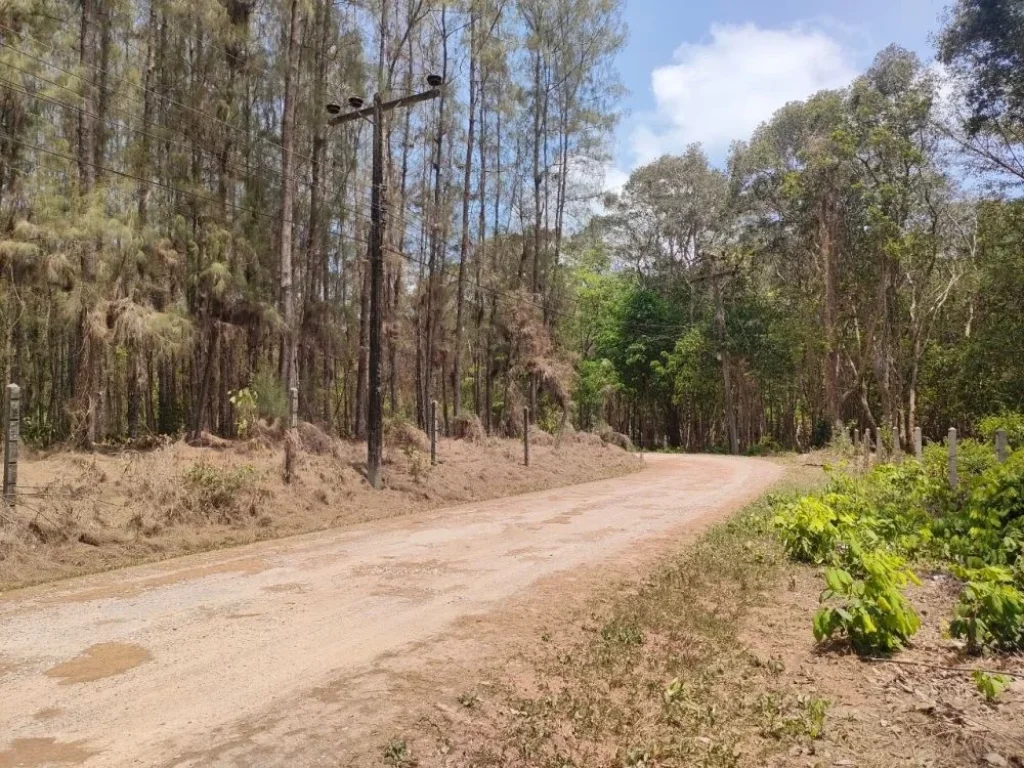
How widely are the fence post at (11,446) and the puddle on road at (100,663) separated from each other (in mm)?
4224

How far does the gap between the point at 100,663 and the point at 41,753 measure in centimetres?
132

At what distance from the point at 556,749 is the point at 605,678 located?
0.99 m

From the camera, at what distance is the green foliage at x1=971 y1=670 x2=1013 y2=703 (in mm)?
3781

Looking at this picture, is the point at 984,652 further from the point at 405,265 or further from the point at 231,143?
the point at 405,265

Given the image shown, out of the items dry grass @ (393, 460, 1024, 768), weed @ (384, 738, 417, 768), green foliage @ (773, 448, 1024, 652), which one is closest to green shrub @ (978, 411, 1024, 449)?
green foliage @ (773, 448, 1024, 652)

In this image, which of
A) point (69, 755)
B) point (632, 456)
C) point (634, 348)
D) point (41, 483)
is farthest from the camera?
point (634, 348)

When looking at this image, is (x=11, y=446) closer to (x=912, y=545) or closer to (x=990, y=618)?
(x=990, y=618)

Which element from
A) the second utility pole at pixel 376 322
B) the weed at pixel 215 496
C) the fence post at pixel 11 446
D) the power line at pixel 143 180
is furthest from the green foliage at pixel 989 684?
the power line at pixel 143 180

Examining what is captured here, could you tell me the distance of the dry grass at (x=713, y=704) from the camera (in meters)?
3.37

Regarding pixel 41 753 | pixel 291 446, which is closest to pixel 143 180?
pixel 291 446

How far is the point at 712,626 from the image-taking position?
541cm

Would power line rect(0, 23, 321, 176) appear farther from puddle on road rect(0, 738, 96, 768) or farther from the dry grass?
puddle on road rect(0, 738, 96, 768)

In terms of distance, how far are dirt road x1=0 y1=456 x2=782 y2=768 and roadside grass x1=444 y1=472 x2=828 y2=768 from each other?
671 millimetres

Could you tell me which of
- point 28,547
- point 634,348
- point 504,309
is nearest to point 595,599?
point 28,547
